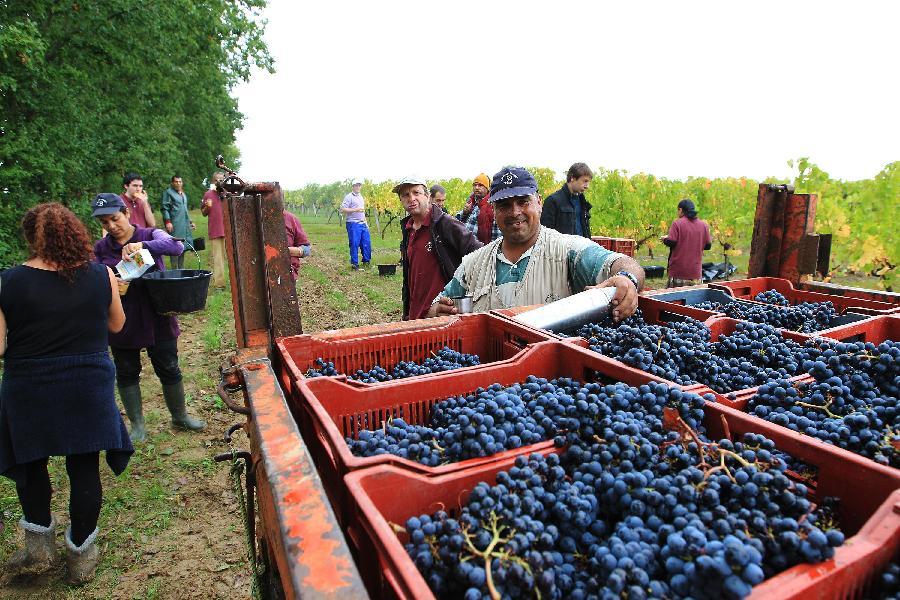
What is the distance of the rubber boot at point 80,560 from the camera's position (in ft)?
10.00

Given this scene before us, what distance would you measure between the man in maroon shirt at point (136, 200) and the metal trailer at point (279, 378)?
5849mm

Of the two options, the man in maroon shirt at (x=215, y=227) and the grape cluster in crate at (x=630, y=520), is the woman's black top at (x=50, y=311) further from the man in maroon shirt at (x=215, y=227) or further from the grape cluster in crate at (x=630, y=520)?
the man in maroon shirt at (x=215, y=227)

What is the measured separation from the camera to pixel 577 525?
1105mm

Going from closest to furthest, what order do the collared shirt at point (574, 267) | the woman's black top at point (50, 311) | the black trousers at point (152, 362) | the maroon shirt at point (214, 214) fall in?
the woman's black top at point (50, 311) < the collared shirt at point (574, 267) < the black trousers at point (152, 362) < the maroon shirt at point (214, 214)

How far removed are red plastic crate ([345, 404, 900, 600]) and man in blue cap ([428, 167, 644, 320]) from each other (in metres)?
1.71

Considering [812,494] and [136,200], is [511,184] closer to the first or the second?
[812,494]

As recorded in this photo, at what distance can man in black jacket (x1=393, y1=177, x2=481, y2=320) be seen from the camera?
4.44m

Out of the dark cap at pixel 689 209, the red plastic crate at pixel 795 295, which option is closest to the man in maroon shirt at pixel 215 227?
the dark cap at pixel 689 209

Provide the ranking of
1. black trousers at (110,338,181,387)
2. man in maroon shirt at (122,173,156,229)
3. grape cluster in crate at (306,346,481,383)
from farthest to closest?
man in maroon shirt at (122,173,156,229)
black trousers at (110,338,181,387)
grape cluster in crate at (306,346,481,383)

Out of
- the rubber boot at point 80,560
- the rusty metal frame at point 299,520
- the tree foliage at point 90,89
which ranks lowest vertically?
the rubber boot at point 80,560

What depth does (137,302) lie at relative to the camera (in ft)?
13.6

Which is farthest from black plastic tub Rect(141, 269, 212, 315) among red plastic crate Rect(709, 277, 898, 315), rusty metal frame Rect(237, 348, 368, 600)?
red plastic crate Rect(709, 277, 898, 315)

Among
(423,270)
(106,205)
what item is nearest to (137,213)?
(106,205)

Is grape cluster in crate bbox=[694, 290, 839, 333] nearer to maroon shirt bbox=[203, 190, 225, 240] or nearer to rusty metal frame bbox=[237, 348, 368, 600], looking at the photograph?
rusty metal frame bbox=[237, 348, 368, 600]
